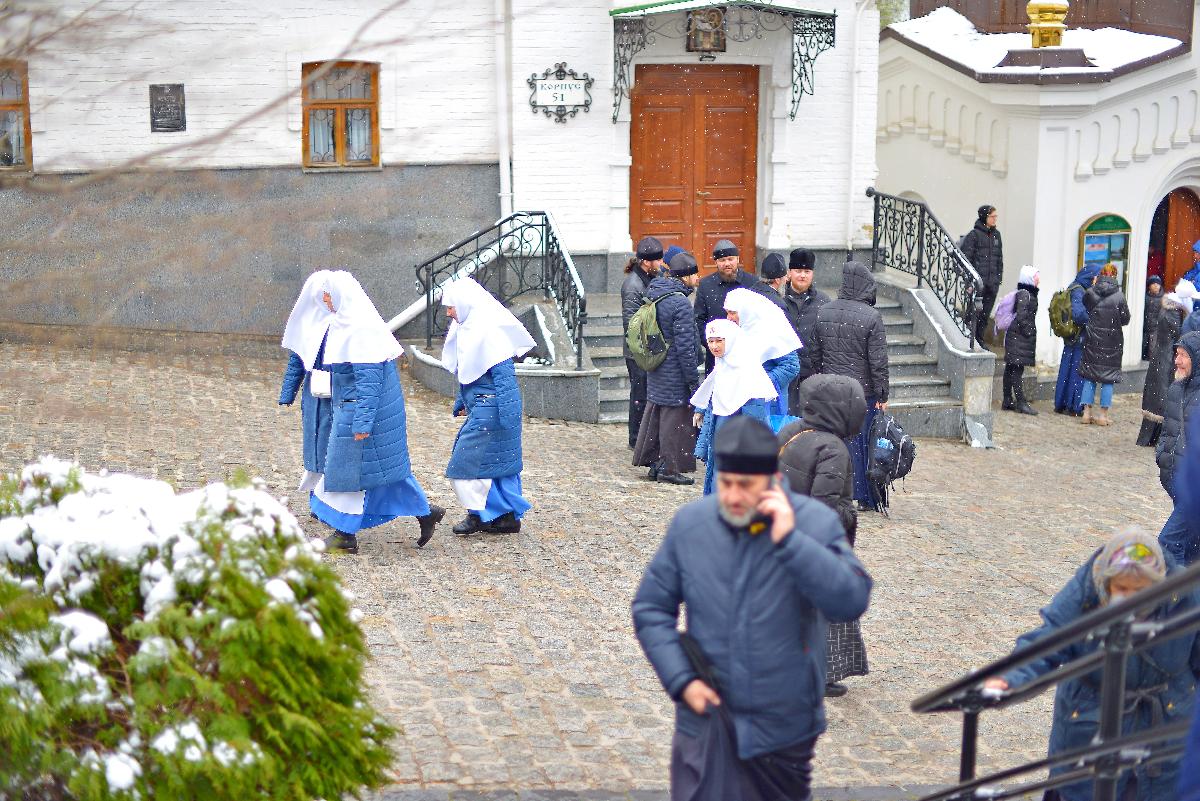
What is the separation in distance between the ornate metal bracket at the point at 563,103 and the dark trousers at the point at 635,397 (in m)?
4.42

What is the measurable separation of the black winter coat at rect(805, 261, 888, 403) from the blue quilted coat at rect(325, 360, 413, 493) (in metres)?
3.66

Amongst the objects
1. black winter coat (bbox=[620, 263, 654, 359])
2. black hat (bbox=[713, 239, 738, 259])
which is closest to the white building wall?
black hat (bbox=[713, 239, 738, 259])

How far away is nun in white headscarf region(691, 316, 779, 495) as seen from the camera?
9.85m

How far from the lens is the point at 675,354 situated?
1213 centimetres

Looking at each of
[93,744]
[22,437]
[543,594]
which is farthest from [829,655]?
[22,437]

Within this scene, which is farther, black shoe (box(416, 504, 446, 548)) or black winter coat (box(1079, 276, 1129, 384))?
black winter coat (box(1079, 276, 1129, 384))

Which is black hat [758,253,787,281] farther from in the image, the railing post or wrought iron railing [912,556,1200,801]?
the railing post

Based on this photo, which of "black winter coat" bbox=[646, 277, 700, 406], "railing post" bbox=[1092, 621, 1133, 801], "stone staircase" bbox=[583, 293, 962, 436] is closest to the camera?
"railing post" bbox=[1092, 621, 1133, 801]

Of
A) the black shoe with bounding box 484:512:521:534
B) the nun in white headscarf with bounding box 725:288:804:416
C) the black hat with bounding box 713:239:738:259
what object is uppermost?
the black hat with bounding box 713:239:738:259

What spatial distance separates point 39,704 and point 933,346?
42.7ft

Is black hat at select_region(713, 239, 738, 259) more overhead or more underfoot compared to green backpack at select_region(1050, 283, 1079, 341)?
more overhead

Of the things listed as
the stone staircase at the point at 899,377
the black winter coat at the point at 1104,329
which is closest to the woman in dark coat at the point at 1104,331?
the black winter coat at the point at 1104,329

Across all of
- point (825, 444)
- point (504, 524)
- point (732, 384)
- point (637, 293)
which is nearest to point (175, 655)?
point (825, 444)

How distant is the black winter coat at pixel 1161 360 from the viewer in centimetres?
1497
